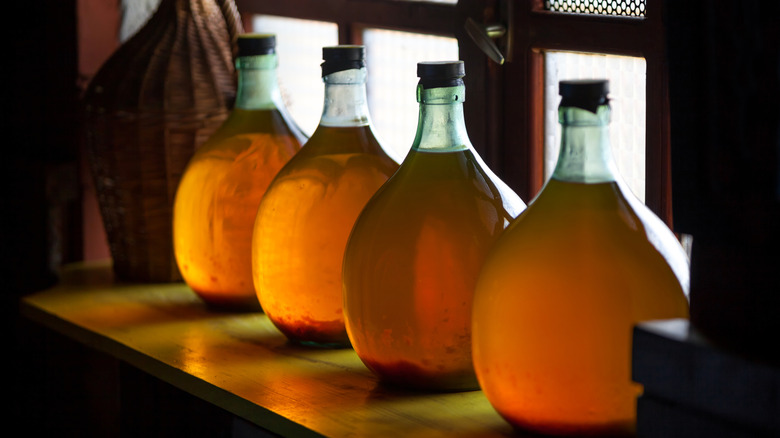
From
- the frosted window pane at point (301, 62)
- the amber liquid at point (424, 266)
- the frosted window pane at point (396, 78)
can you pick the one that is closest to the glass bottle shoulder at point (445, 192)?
the amber liquid at point (424, 266)

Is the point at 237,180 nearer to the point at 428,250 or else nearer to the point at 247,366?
the point at 247,366

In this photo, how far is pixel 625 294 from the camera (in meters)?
0.63

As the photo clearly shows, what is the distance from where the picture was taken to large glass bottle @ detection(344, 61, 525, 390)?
2.44 ft

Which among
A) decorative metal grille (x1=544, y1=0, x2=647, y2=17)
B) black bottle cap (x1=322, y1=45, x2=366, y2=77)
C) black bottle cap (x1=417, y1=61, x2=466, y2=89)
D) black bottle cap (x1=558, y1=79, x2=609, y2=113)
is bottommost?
black bottle cap (x1=558, y1=79, x2=609, y2=113)

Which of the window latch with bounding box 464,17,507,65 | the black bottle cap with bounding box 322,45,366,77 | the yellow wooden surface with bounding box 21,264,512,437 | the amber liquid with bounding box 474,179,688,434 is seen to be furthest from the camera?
the window latch with bounding box 464,17,507,65

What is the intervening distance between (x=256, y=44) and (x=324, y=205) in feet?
0.68

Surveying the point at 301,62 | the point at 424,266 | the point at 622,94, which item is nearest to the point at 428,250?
the point at 424,266

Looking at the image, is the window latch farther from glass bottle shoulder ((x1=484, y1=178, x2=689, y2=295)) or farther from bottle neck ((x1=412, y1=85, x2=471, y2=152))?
glass bottle shoulder ((x1=484, y1=178, x2=689, y2=295))

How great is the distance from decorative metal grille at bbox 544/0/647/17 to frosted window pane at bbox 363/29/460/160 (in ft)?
0.59

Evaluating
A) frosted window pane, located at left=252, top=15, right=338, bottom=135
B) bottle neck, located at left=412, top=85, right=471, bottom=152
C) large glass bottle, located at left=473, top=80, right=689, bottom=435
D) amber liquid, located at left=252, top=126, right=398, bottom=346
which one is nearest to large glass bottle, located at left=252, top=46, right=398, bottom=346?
amber liquid, located at left=252, top=126, right=398, bottom=346

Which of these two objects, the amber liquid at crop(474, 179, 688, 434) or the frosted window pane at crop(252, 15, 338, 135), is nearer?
the amber liquid at crop(474, 179, 688, 434)

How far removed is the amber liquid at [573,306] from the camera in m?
0.63

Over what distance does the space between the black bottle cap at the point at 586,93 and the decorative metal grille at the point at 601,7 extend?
9.2 inches

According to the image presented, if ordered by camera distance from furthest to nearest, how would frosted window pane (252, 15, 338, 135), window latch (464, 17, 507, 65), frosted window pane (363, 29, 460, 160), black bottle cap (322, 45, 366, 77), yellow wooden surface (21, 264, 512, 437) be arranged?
frosted window pane (252, 15, 338, 135) → frosted window pane (363, 29, 460, 160) → window latch (464, 17, 507, 65) → black bottle cap (322, 45, 366, 77) → yellow wooden surface (21, 264, 512, 437)
